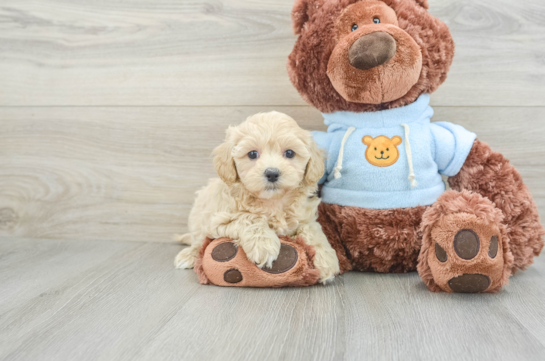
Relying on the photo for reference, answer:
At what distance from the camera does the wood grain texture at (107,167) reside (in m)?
1.41

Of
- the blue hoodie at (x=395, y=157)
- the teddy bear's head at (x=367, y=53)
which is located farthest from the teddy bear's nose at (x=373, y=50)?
the blue hoodie at (x=395, y=157)

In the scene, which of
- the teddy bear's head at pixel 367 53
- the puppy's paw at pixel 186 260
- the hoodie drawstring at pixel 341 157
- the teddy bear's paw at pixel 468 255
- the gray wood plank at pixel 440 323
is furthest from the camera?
the puppy's paw at pixel 186 260

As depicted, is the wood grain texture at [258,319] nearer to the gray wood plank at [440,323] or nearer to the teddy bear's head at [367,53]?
the gray wood plank at [440,323]

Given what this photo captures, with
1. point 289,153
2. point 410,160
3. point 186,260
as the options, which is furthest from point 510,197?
point 186,260

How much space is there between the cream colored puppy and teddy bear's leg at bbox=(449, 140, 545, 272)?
0.39m

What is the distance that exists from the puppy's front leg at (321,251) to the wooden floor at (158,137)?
51 mm

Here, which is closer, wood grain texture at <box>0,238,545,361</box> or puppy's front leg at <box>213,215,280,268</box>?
wood grain texture at <box>0,238,545,361</box>

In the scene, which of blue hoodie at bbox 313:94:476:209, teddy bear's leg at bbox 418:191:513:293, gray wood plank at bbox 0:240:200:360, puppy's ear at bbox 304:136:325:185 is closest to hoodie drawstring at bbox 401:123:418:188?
blue hoodie at bbox 313:94:476:209

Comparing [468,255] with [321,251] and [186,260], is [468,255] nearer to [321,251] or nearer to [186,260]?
[321,251]

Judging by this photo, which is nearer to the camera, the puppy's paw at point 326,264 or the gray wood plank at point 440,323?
the gray wood plank at point 440,323

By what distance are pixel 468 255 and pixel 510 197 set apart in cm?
26

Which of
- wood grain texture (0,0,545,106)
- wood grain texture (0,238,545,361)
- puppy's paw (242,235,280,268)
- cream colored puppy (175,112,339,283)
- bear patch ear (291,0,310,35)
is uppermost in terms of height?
bear patch ear (291,0,310,35)

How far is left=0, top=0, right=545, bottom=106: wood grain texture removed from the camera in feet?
4.11

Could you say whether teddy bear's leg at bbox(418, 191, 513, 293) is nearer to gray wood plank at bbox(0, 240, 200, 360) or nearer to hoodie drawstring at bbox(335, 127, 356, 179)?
hoodie drawstring at bbox(335, 127, 356, 179)
